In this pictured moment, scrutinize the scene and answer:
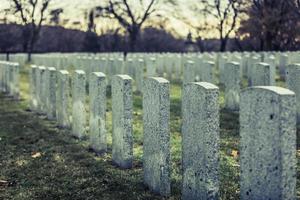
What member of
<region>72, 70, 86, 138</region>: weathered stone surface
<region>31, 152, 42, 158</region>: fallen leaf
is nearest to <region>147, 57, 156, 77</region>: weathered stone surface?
<region>72, 70, 86, 138</region>: weathered stone surface

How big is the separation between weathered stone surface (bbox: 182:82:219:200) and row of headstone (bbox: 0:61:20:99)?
10.1 metres

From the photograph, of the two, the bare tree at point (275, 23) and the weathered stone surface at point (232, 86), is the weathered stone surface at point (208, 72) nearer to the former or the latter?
the weathered stone surface at point (232, 86)

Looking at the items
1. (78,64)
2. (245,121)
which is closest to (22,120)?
(245,121)

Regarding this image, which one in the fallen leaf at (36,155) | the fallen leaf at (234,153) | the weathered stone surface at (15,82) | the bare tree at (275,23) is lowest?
the fallen leaf at (36,155)

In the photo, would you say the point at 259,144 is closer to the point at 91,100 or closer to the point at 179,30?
the point at 91,100

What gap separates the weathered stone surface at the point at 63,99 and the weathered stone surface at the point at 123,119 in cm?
253

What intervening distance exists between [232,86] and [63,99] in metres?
4.00

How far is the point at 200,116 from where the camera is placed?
4.22 m

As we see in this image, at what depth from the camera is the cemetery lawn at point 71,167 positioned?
16.9ft

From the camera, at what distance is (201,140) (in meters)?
4.24

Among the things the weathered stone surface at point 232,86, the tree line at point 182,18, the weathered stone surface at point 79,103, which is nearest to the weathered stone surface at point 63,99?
the weathered stone surface at point 79,103

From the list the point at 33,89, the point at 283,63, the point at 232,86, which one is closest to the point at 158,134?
the point at 232,86

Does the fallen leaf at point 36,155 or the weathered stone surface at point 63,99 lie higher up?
the weathered stone surface at point 63,99

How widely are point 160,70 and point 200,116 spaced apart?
17.7 metres
